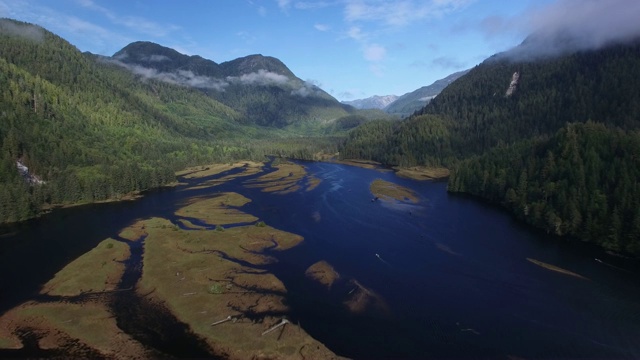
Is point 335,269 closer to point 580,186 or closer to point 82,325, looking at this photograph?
point 82,325

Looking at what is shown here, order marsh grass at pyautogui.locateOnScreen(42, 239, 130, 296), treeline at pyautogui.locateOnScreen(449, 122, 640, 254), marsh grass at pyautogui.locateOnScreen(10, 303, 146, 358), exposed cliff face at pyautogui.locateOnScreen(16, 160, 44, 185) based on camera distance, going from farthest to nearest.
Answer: exposed cliff face at pyautogui.locateOnScreen(16, 160, 44, 185), treeline at pyautogui.locateOnScreen(449, 122, 640, 254), marsh grass at pyautogui.locateOnScreen(42, 239, 130, 296), marsh grass at pyautogui.locateOnScreen(10, 303, 146, 358)

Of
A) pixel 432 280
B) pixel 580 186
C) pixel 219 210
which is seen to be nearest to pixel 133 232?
pixel 219 210

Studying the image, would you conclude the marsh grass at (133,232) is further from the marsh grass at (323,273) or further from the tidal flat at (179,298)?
the marsh grass at (323,273)

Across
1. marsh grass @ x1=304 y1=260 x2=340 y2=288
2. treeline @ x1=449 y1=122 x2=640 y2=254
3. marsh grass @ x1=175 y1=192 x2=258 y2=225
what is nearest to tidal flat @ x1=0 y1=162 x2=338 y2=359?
marsh grass @ x1=304 y1=260 x2=340 y2=288

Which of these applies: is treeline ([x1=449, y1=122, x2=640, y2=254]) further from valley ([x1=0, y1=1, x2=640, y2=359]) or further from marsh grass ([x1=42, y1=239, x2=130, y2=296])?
marsh grass ([x1=42, y1=239, x2=130, y2=296])

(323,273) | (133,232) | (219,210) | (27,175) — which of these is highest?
(27,175)

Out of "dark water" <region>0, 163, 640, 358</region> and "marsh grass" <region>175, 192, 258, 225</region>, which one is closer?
"dark water" <region>0, 163, 640, 358</region>

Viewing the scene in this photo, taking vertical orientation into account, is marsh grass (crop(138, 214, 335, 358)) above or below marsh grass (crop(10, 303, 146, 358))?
above
